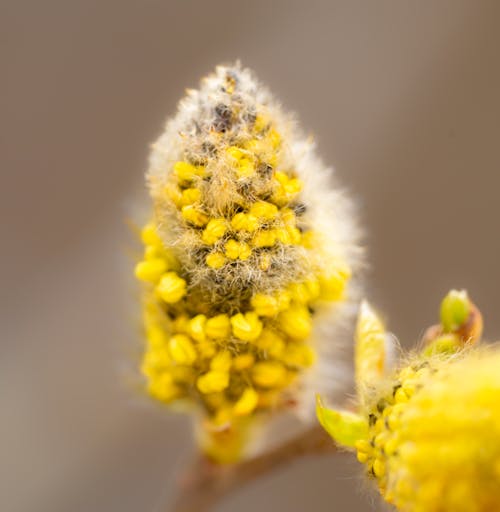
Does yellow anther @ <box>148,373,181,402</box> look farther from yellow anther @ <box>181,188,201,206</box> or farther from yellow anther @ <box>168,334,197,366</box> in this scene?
yellow anther @ <box>181,188,201,206</box>

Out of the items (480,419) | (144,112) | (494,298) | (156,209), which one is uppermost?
(144,112)

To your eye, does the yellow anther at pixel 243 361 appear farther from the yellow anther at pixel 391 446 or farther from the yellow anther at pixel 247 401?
the yellow anther at pixel 391 446

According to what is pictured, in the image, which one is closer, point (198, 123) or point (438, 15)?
point (198, 123)

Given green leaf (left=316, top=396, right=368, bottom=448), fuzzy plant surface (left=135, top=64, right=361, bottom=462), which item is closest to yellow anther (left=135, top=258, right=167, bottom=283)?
fuzzy plant surface (left=135, top=64, right=361, bottom=462)

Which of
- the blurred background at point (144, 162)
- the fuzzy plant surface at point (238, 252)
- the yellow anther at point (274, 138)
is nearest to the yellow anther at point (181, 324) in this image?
the fuzzy plant surface at point (238, 252)

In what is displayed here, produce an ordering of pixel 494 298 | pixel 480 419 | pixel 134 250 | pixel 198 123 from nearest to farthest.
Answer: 1. pixel 480 419
2. pixel 198 123
3. pixel 134 250
4. pixel 494 298

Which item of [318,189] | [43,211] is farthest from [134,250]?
[43,211]

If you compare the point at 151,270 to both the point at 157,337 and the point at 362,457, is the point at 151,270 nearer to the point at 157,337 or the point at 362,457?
A: the point at 157,337

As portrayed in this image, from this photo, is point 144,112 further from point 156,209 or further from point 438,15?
point 156,209
